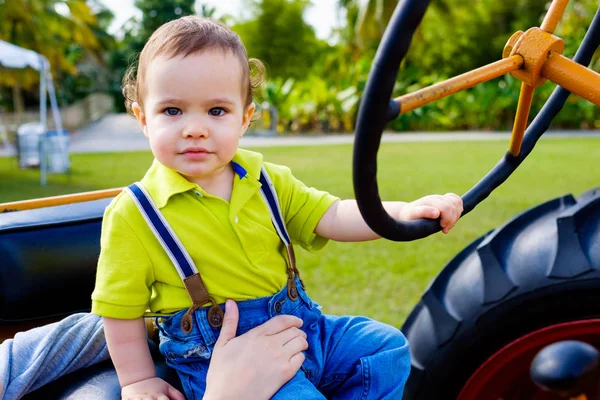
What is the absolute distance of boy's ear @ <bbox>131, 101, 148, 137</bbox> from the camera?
1.07 m

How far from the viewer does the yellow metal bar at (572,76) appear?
2.38 feet

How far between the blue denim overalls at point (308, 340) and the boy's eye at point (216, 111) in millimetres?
185

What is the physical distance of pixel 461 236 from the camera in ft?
13.4

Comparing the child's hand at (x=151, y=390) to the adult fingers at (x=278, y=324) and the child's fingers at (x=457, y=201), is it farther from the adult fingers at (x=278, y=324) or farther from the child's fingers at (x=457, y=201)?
the child's fingers at (x=457, y=201)

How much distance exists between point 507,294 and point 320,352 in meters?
0.35

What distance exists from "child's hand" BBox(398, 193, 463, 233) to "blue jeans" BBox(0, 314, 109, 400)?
2.19 ft

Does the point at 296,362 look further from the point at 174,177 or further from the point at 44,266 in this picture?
the point at 44,266

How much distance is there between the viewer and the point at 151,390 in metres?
1.00

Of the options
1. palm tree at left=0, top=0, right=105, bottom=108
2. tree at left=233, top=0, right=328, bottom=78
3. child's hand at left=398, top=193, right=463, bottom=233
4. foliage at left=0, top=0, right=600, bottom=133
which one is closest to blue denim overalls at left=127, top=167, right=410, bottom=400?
child's hand at left=398, top=193, right=463, bottom=233

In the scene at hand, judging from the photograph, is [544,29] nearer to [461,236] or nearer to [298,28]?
[461,236]

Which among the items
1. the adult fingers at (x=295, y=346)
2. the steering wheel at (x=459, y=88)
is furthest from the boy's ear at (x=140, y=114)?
the steering wheel at (x=459, y=88)

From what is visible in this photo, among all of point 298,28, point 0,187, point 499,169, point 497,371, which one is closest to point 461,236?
point 497,371

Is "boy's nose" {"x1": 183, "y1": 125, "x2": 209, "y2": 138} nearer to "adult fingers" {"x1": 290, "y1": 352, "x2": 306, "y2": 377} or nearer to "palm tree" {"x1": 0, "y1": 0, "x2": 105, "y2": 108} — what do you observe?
"adult fingers" {"x1": 290, "y1": 352, "x2": 306, "y2": 377}

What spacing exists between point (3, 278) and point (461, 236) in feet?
10.9
